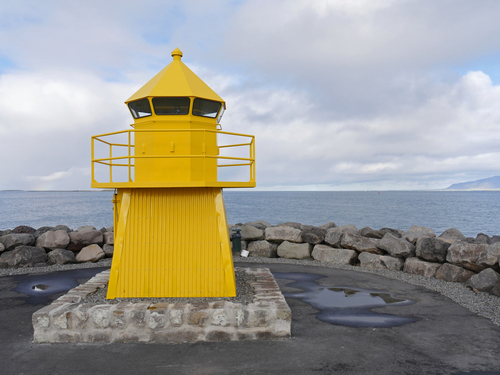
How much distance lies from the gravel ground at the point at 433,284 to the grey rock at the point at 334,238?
2.78ft

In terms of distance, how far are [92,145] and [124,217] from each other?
1.54 m

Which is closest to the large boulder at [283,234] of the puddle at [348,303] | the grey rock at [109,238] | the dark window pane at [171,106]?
the puddle at [348,303]

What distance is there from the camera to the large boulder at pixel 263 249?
44.7 ft

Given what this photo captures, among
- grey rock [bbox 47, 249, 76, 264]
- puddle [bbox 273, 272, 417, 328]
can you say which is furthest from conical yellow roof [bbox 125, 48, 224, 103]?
grey rock [bbox 47, 249, 76, 264]

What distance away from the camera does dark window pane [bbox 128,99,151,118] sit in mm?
6938

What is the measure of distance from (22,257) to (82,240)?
190cm

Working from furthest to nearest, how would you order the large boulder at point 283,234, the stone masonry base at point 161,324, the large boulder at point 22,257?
the large boulder at point 283,234
the large boulder at point 22,257
the stone masonry base at point 161,324

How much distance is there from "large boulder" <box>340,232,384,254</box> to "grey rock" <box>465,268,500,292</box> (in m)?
3.23

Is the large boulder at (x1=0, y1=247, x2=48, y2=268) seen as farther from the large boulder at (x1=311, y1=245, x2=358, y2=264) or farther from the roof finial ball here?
the large boulder at (x1=311, y1=245, x2=358, y2=264)

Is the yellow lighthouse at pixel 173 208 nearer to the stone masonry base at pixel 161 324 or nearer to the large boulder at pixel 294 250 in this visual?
the stone masonry base at pixel 161 324

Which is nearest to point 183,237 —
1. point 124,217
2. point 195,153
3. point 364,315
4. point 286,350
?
point 124,217

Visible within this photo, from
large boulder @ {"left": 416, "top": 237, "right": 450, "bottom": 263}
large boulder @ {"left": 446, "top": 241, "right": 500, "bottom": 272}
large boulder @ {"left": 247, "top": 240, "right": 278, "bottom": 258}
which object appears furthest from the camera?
large boulder @ {"left": 247, "top": 240, "right": 278, "bottom": 258}

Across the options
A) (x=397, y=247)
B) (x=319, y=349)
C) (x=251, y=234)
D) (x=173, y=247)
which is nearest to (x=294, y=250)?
(x=251, y=234)

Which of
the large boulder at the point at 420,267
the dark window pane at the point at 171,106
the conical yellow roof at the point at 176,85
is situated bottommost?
the large boulder at the point at 420,267
